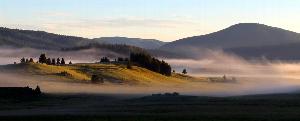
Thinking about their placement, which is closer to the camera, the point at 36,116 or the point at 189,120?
the point at 189,120

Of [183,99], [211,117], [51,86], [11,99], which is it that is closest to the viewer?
[211,117]

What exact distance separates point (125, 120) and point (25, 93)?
77107 millimetres

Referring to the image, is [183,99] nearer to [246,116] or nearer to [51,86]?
[246,116]

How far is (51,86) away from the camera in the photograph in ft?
645

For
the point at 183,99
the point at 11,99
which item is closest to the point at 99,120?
the point at 183,99

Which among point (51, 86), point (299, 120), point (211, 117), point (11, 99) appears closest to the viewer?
point (299, 120)

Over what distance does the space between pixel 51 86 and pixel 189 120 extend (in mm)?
127489

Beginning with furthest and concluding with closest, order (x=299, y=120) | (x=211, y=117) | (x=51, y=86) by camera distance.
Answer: (x=51, y=86) → (x=211, y=117) → (x=299, y=120)

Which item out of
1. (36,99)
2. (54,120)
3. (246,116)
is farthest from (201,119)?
(36,99)

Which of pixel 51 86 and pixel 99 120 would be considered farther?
pixel 51 86

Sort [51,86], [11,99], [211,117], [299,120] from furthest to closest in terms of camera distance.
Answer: [51,86], [11,99], [211,117], [299,120]

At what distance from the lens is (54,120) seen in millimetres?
74000

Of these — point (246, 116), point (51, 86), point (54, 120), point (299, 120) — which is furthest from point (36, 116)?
point (51, 86)

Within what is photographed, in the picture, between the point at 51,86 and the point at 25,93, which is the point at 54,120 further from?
the point at 51,86
